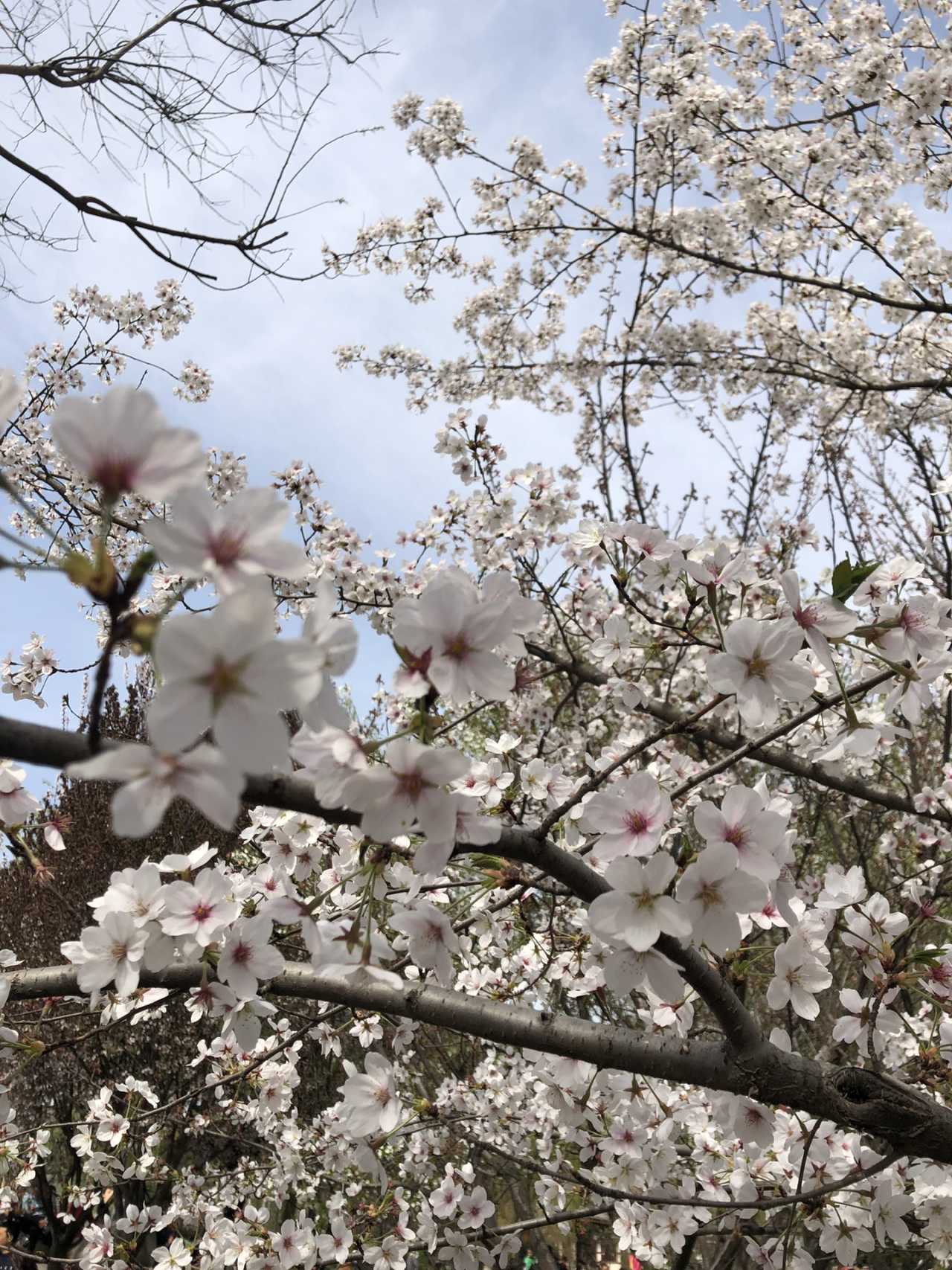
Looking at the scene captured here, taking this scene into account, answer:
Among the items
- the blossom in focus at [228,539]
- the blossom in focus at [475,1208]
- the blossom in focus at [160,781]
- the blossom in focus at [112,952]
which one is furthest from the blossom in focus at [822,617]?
the blossom in focus at [475,1208]

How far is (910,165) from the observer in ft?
16.3

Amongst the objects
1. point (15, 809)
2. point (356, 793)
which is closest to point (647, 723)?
point (15, 809)

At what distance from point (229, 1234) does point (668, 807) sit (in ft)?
9.87

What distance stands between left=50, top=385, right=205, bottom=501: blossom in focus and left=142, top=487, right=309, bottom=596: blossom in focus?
24 millimetres

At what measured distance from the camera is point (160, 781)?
0.58m

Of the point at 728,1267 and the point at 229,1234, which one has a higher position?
the point at 229,1234

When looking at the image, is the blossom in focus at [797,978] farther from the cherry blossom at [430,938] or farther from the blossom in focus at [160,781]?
the blossom in focus at [160,781]

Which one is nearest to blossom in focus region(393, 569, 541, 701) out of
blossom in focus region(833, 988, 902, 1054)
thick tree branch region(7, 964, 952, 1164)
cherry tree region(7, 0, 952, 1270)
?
cherry tree region(7, 0, 952, 1270)

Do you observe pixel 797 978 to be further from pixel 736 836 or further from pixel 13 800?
pixel 13 800

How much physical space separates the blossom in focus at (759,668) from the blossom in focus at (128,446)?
74 cm

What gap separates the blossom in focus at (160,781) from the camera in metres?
0.55

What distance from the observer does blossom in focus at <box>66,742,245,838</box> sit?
0.55 metres

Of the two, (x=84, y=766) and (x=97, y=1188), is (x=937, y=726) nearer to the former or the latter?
(x=97, y=1188)

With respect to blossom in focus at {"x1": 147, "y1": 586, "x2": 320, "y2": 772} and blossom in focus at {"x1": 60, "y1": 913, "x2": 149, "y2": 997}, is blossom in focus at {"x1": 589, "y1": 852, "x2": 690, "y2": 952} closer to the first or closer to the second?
blossom in focus at {"x1": 147, "y1": 586, "x2": 320, "y2": 772}
